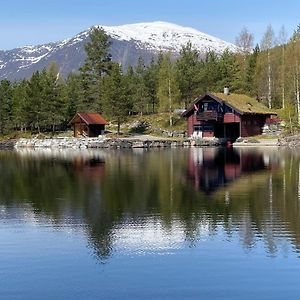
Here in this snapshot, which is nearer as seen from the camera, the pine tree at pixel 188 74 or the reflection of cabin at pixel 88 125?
the reflection of cabin at pixel 88 125

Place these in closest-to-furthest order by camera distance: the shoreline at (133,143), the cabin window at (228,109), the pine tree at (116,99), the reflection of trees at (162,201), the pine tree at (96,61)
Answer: the reflection of trees at (162,201), the shoreline at (133,143), the cabin window at (228,109), the pine tree at (116,99), the pine tree at (96,61)

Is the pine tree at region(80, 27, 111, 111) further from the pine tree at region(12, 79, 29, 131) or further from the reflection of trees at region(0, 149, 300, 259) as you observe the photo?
the reflection of trees at region(0, 149, 300, 259)

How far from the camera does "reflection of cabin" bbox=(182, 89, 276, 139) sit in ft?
277

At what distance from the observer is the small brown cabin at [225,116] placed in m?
84.5

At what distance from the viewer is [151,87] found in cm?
10975

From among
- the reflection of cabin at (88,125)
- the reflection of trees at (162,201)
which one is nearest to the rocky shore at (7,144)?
the reflection of cabin at (88,125)

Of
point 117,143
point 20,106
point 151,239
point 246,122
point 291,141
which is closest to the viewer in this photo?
point 151,239

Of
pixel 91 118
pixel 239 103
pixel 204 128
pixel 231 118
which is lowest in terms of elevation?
pixel 204 128

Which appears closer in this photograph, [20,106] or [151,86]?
[20,106]

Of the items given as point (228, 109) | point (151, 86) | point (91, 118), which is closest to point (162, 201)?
point (228, 109)

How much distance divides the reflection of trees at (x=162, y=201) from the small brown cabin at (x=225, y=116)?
1589 inches

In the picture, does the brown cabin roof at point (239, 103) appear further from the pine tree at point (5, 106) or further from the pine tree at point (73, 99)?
the pine tree at point (5, 106)

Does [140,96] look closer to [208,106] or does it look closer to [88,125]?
[88,125]

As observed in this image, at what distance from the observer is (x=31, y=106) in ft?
316
